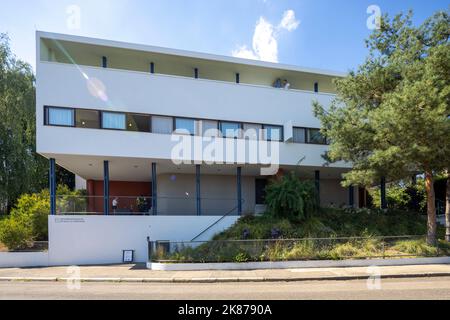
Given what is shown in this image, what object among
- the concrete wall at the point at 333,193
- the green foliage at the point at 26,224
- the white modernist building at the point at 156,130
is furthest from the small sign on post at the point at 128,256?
the concrete wall at the point at 333,193

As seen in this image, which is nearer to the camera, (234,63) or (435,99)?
(435,99)

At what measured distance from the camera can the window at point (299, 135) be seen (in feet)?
67.8

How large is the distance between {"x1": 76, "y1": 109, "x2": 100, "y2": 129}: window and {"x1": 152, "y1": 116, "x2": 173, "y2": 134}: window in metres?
2.81

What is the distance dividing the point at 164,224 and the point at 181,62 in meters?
9.46

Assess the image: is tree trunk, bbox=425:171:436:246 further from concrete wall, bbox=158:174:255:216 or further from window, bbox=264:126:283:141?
concrete wall, bbox=158:174:255:216

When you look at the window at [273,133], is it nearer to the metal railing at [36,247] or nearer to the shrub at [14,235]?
the metal railing at [36,247]

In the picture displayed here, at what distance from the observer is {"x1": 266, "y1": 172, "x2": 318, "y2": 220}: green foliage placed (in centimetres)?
1706

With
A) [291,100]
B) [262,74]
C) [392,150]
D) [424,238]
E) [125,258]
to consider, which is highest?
[262,74]

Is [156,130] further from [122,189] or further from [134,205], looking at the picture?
[122,189]

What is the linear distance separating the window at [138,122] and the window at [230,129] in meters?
4.14

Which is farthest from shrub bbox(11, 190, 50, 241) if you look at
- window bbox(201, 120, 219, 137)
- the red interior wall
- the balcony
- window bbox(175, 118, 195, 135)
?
window bbox(201, 120, 219, 137)

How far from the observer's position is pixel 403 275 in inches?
453
